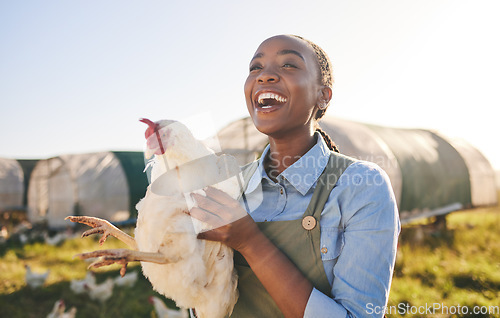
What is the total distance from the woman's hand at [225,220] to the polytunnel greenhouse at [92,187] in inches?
432

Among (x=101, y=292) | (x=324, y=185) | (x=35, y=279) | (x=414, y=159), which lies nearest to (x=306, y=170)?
(x=324, y=185)

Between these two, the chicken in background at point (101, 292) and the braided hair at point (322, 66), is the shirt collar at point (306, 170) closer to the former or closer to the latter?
the braided hair at point (322, 66)

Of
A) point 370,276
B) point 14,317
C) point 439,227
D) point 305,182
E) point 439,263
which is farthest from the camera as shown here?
point 439,227

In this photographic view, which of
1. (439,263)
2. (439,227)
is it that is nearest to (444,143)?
(439,227)

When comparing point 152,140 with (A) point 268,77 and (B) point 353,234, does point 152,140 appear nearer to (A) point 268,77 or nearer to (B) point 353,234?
(A) point 268,77

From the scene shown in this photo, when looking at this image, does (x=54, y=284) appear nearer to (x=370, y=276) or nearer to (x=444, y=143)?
(x=370, y=276)

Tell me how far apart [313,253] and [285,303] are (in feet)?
0.72

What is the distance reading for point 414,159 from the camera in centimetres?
830

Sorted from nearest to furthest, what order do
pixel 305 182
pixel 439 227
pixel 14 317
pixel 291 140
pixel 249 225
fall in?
pixel 249 225, pixel 305 182, pixel 291 140, pixel 14 317, pixel 439 227

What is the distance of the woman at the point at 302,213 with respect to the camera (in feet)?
3.78

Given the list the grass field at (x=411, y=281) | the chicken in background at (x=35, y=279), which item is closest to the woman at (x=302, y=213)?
the grass field at (x=411, y=281)

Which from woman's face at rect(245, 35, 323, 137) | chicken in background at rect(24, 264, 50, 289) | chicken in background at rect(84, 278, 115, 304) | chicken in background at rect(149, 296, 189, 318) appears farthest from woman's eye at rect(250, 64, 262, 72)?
chicken in background at rect(24, 264, 50, 289)

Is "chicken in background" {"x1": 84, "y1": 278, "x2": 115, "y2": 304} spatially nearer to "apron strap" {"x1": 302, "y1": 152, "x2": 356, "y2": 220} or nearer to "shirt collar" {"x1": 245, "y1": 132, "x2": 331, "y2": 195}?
"shirt collar" {"x1": 245, "y1": 132, "x2": 331, "y2": 195}

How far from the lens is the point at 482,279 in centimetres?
496
